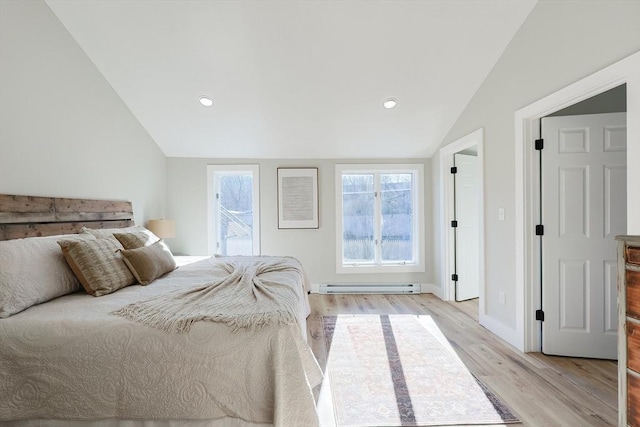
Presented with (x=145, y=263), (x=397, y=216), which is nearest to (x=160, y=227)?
(x=145, y=263)

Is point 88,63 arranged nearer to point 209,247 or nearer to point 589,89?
point 209,247

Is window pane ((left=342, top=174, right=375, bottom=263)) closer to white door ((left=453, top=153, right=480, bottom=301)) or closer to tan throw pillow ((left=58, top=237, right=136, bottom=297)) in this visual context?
white door ((left=453, top=153, right=480, bottom=301))

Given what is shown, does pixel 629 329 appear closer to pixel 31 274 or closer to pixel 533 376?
pixel 533 376

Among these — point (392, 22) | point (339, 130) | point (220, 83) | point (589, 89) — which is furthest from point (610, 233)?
point (220, 83)

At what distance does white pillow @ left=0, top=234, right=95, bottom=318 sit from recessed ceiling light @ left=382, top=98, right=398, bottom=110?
3.30 m

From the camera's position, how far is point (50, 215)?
2354mm

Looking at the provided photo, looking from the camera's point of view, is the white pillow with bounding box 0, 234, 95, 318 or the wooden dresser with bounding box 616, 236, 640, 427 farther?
the white pillow with bounding box 0, 234, 95, 318

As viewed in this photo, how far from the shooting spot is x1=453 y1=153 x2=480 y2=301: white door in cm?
409

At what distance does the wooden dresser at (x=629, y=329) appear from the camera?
1.22 m

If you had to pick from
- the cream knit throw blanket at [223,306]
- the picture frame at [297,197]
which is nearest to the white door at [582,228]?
the cream knit throw blanket at [223,306]

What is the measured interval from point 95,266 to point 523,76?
363cm

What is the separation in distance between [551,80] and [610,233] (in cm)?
130

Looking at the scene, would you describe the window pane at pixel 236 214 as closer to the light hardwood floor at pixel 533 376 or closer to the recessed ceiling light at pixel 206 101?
the recessed ceiling light at pixel 206 101

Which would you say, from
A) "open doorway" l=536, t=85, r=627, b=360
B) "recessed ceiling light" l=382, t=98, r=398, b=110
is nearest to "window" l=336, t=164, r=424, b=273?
"recessed ceiling light" l=382, t=98, r=398, b=110
